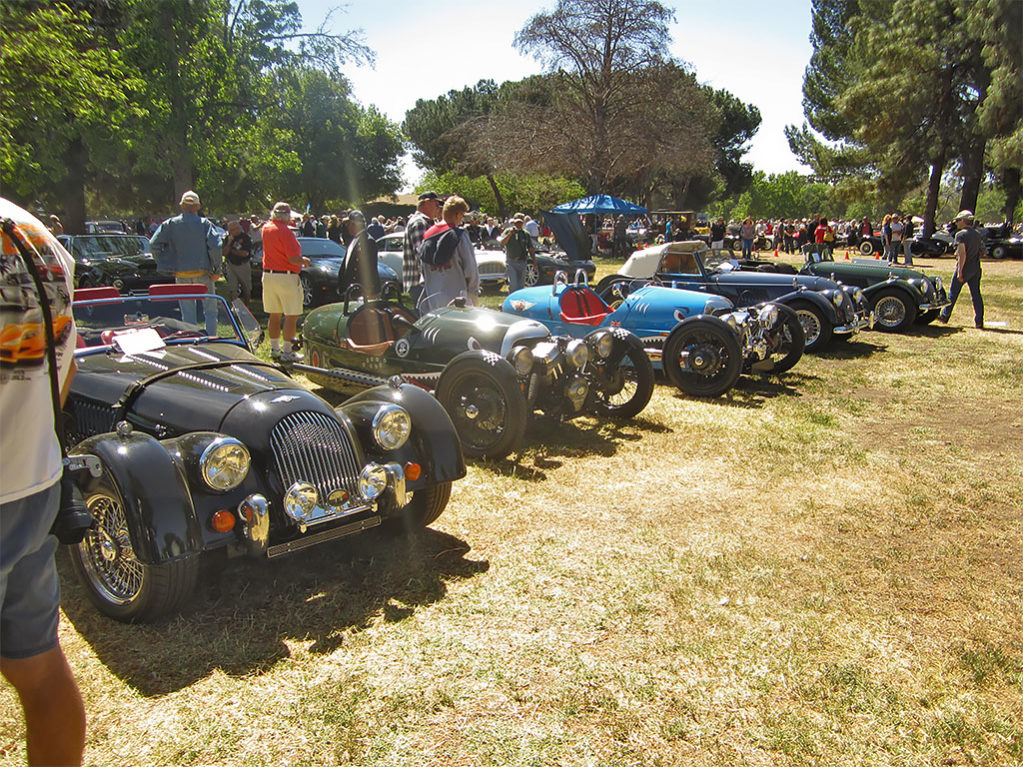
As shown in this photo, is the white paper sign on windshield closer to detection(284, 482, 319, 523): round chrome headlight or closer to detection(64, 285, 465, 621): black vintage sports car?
detection(64, 285, 465, 621): black vintage sports car

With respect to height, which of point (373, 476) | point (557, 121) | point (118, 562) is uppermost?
point (557, 121)

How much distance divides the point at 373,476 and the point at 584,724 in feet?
5.05

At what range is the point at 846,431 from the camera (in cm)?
650

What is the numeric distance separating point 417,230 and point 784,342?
4.48 m

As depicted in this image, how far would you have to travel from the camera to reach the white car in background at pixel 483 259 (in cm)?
1451

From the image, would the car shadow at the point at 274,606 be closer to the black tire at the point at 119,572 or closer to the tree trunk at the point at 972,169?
the black tire at the point at 119,572

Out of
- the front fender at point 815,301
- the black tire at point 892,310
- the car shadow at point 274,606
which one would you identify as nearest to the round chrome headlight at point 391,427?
the car shadow at point 274,606

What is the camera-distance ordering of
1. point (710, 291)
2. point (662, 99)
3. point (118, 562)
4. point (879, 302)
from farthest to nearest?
point (662, 99) < point (879, 302) < point (710, 291) < point (118, 562)

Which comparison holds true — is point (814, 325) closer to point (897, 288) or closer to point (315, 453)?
point (897, 288)

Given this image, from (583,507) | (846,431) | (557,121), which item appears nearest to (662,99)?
(557,121)

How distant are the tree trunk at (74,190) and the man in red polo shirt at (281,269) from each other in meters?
19.0

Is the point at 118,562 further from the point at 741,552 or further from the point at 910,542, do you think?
the point at 910,542

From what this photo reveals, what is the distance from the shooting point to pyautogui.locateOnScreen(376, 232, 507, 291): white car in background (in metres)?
14.5

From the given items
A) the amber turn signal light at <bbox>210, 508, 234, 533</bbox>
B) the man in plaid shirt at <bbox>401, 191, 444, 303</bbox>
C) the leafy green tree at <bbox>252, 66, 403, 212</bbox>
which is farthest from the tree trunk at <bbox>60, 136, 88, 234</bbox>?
the amber turn signal light at <bbox>210, 508, 234, 533</bbox>
